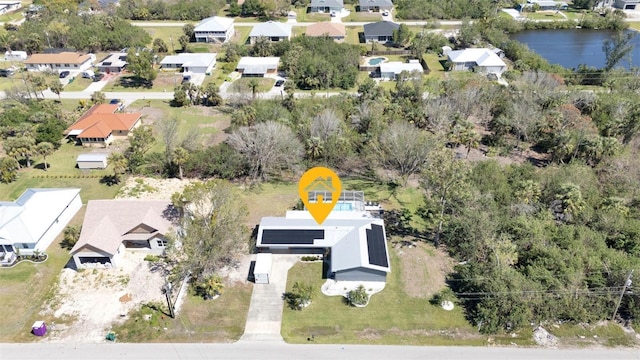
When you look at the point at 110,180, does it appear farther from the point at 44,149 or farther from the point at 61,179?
the point at 44,149

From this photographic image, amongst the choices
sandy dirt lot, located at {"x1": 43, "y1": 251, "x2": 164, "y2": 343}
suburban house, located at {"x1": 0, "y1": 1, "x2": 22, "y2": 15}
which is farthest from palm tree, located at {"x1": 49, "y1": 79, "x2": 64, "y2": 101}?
suburban house, located at {"x1": 0, "y1": 1, "x2": 22, "y2": 15}

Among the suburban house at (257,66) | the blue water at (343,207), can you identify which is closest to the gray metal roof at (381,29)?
the suburban house at (257,66)

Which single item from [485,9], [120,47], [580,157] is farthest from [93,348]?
[485,9]

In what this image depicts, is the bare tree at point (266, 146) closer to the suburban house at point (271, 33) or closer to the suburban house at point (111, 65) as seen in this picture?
the suburban house at point (111, 65)

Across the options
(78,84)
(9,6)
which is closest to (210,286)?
(78,84)

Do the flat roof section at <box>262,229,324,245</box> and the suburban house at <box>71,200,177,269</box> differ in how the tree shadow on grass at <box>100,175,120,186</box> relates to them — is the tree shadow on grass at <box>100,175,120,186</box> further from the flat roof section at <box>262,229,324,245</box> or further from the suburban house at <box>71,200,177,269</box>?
the flat roof section at <box>262,229,324,245</box>

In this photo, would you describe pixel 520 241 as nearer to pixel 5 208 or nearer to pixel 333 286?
pixel 333 286
